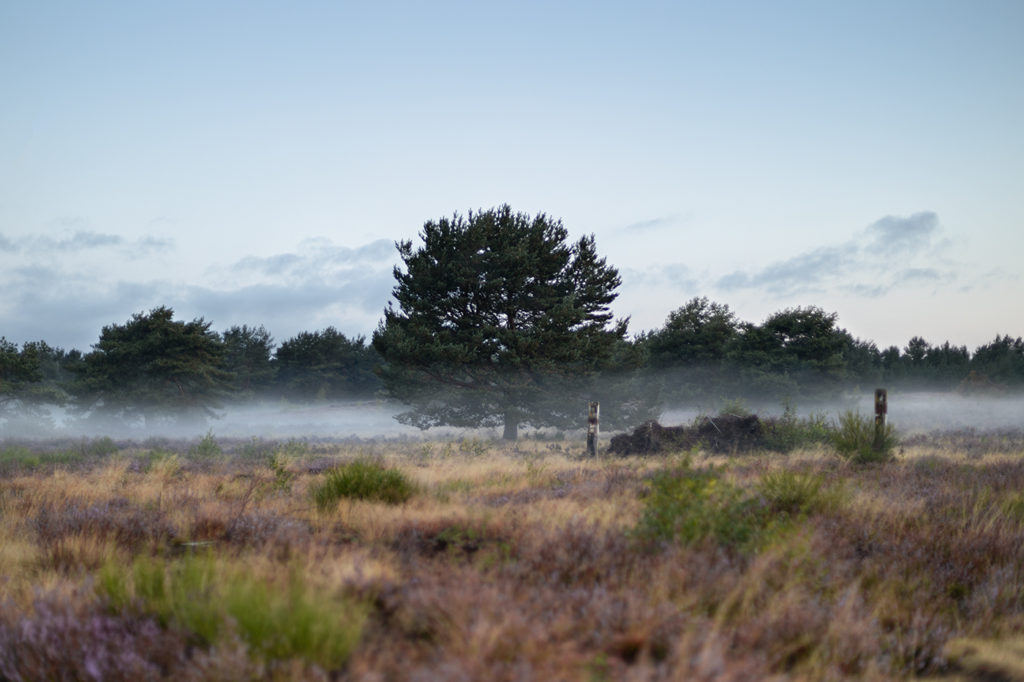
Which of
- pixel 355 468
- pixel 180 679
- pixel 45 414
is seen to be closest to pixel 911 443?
pixel 355 468

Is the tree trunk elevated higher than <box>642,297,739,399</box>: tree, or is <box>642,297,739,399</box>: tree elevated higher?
<box>642,297,739,399</box>: tree

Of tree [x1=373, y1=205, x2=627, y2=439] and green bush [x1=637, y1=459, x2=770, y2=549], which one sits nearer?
green bush [x1=637, y1=459, x2=770, y2=549]

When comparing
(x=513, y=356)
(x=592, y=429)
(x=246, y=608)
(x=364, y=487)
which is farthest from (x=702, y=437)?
(x=246, y=608)

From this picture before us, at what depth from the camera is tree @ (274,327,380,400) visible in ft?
219

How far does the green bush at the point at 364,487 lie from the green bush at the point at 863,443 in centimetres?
954

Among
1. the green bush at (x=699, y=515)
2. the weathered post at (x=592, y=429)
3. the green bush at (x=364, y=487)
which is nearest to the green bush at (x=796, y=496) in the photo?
the green bush at (x=699, y=515)

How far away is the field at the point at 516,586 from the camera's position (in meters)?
2.80

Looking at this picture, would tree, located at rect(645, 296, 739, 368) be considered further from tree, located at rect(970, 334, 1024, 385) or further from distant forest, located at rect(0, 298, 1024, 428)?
tree, located at rect(970, 334, 1024, 385)

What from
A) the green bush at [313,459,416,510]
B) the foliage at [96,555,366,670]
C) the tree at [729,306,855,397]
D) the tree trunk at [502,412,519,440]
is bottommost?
the tree trunk at [502,412,519,440]

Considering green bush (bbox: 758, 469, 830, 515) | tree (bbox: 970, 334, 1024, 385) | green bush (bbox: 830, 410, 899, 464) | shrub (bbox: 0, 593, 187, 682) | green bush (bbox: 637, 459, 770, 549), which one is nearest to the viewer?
shrub (bbox: 0, 593, 187, 682)

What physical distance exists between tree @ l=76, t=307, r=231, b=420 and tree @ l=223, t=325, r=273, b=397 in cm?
2487

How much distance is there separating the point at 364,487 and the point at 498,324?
16.5 meters

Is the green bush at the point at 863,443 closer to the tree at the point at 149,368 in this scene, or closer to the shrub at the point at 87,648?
the shrub at the point at 87,648

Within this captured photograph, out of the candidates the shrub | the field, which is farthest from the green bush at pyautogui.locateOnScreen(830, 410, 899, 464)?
the shrub
